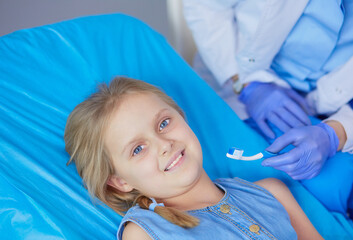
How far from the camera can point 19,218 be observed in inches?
35.0

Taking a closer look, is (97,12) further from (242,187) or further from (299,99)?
(242,187)

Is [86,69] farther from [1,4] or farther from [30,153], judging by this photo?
[1,4]

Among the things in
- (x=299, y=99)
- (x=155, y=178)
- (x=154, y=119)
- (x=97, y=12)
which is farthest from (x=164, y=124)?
(x=97, y=12)

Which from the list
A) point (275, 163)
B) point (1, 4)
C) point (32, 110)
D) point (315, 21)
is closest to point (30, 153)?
point (32, 110)

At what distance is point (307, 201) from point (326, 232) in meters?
0.11

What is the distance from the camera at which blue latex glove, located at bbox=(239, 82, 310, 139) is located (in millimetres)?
1378

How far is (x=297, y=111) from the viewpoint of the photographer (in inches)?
54.4

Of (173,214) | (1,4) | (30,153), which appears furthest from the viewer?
(1,4)

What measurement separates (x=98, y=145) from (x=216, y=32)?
89 centimetres

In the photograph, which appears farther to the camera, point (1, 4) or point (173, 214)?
point (1, 4)

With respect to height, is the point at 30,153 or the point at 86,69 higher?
the point at 86,69

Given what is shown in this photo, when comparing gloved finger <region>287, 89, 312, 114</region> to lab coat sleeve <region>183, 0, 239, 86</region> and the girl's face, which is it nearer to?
lab coat sleeve <region>183, 0, 239, 86</region>

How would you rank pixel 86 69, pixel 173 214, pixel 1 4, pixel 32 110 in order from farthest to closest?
pixel 1 4 → pixel 86 69 → pixel 32 110 → pixel 173 214

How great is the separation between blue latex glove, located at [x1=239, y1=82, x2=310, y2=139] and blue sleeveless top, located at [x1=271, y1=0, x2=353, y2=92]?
0.12 m
